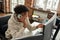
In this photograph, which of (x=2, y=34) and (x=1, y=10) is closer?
(x=2, y=34)

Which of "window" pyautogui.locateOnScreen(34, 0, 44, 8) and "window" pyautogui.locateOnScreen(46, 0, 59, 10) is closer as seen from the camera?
"window" pyautogui.locateOnScreen(46, 0, 59, 10)

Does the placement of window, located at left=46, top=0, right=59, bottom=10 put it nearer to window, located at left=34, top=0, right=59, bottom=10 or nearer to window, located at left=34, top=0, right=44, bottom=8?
window, located at left=34, top=0, right=59, bottom=10

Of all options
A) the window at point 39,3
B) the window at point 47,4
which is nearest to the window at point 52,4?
the window at point 47,4

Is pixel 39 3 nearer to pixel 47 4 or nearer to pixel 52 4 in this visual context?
pixel 47 4

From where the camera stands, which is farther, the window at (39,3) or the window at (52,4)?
the window at (39,3)

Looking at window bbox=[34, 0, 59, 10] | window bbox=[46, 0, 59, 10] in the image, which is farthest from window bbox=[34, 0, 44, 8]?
window bbox=[46, 0, 59, 10]

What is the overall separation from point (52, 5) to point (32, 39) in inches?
A: 99.1

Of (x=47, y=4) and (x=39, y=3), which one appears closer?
(x=47, y=4)

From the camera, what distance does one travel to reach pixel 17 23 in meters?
1.65

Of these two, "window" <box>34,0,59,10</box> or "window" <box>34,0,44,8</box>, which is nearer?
"window" <box>34,0,59,10</box>

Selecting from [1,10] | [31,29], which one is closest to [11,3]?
[1,10]

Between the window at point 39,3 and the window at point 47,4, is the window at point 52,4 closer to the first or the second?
the window at point 47,4

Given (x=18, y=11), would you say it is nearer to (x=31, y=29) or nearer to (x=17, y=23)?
(x=17, y=23)

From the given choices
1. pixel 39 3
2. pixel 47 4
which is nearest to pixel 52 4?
pixel 47 4
